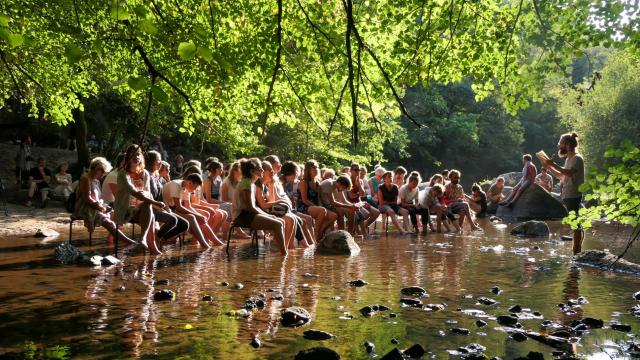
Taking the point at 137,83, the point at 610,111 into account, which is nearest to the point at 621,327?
the point at 137,83

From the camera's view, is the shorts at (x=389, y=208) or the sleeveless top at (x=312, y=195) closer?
the sleeveless top at (x=312, y=195)

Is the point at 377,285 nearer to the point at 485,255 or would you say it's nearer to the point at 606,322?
the point at 606,322

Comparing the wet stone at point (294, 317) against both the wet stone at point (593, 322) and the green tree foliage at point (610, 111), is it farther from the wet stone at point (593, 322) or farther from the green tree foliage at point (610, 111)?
the green tree foliage at point (610, 111)

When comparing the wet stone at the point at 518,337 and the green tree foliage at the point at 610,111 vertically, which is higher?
the green tree foliage at the point at 610,111

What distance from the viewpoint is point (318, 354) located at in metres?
4.32

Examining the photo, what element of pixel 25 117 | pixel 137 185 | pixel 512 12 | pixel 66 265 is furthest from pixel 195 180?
pixel 25 117

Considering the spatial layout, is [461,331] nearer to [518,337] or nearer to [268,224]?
[518,337]

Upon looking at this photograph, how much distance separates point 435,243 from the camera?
1306 cm

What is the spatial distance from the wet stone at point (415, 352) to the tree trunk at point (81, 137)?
64.3 ft

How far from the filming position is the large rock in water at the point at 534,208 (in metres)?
22.3

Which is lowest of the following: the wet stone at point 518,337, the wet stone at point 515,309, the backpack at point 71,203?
the wet stone at point 518,337

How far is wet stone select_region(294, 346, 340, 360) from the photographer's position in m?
4.30

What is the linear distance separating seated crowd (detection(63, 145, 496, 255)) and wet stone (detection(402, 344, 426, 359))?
4415mm

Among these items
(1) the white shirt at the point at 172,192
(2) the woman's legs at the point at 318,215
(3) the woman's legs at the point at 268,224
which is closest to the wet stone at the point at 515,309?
(3) the woman's legs at the point at 268,224
